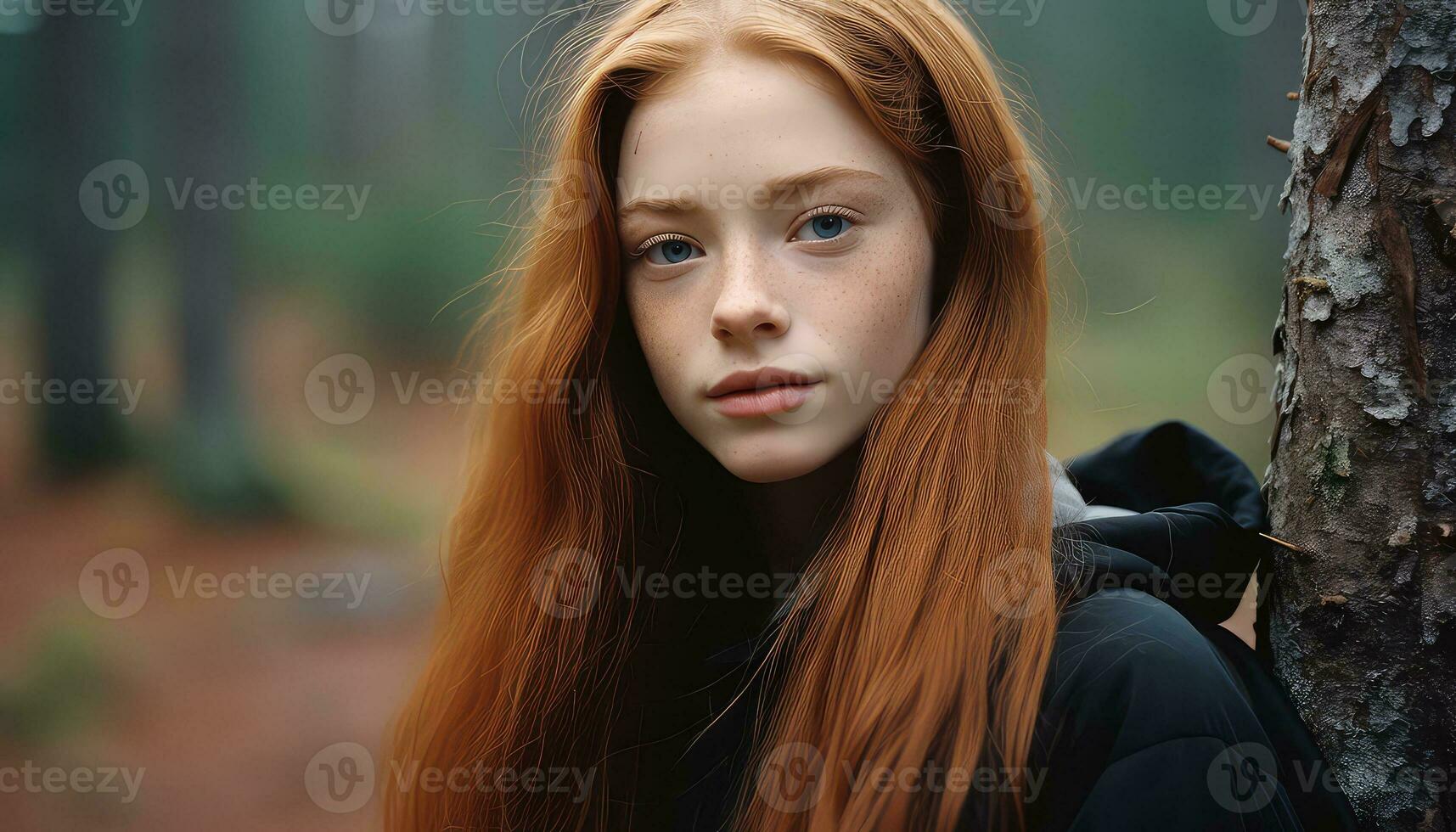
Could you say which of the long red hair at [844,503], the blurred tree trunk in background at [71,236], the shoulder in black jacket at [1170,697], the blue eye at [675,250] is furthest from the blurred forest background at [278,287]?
the blue eye at [675,250]

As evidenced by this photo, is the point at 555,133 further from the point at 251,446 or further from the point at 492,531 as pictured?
the point at 251,446

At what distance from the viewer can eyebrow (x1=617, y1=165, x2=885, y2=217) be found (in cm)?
116

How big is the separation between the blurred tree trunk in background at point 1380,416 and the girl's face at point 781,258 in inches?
18.1

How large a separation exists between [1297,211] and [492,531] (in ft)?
3.72

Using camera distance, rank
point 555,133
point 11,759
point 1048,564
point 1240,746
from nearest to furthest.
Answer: point 1240,746 → point 1048,564 → point 555,133 → point 11,759

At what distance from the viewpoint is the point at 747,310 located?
3.72 feet

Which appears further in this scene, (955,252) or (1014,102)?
(1014,102)

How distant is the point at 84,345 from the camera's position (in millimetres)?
4590

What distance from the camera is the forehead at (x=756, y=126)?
1.17 m

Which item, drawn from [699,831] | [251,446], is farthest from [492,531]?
[251,446]

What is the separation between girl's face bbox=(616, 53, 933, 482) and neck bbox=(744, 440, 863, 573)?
13 centimetres

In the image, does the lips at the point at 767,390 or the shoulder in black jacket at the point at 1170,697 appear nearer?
the shoulder in black jacket at the point at 1170,697

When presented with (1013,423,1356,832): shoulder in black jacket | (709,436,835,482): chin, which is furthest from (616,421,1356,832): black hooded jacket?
(709,436,835,482): chin

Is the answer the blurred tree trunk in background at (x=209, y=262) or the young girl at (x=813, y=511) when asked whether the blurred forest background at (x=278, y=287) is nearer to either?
the blurred tree trunk in background at (x=209, y=262)
